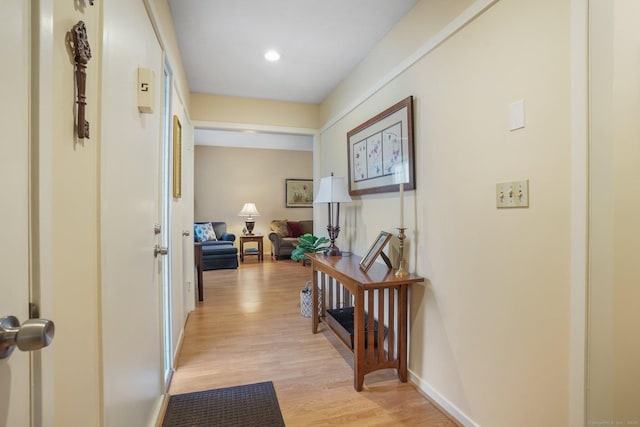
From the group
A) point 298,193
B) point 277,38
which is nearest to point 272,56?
point 277,38

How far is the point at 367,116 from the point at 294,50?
2.64 feet

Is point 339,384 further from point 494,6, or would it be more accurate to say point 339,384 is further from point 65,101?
point 494,6

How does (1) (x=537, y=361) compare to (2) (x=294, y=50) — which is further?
(2) (x=294, y=50)

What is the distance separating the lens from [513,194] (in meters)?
1.30

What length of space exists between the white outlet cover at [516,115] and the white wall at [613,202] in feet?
0.83

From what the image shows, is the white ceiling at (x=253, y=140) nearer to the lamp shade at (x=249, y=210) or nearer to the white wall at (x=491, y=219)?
the lamp shade at (x=249, y=210)

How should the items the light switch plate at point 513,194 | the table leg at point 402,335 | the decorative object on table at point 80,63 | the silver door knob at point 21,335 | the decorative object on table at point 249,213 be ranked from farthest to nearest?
1. the decorative object on table at point 249,213
2. the table leg at point 402,335
3. the light switch plate at point 513,194
4. the decorative object on table at point 80,63
5. the silver door knob at point 21,335

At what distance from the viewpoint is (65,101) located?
716 mm

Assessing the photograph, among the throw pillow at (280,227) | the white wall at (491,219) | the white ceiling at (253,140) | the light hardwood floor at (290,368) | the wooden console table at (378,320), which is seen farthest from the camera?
the throw pillow at (280,227)

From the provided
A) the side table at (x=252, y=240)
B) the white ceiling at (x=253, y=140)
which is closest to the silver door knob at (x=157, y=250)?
the white ceiling at (x=253, y=140)

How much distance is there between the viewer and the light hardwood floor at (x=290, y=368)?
1.67 m

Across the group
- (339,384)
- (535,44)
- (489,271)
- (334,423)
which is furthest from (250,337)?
(535,44)

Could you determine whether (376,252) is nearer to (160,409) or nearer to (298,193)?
(160,409)

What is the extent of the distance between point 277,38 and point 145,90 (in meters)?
1.38
